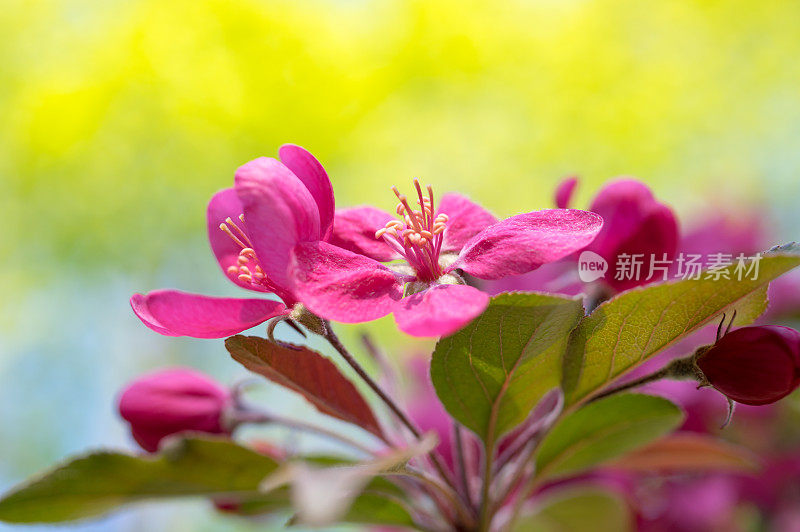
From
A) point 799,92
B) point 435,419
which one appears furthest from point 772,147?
point 435,419

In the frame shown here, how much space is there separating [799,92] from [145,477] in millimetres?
5174

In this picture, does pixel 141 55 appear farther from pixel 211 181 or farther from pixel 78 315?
pixel 78 315

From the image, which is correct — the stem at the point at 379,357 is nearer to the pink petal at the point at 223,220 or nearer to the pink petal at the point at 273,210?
the pink petal at the point at 223,220

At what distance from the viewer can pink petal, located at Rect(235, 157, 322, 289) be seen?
0.57m

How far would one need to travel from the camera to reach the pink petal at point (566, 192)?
76 cm

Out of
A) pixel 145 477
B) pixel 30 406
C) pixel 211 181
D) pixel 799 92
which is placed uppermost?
pixel 211 181

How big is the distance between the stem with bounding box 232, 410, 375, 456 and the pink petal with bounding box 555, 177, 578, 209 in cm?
35

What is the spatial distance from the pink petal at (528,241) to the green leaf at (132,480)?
0.31m

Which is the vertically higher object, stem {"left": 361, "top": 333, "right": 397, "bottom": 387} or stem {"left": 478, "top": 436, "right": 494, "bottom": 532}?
stem {"left": 361, "top": 333, "right": 397, "bottom": 387}

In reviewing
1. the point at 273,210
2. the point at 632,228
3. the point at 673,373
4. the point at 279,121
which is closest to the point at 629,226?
the point at 632,228

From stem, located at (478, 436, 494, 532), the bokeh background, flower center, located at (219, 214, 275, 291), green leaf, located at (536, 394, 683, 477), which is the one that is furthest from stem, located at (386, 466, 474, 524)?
the bokeh background

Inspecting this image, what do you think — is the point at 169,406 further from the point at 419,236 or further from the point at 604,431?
the point at 604,431

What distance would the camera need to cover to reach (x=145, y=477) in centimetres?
72

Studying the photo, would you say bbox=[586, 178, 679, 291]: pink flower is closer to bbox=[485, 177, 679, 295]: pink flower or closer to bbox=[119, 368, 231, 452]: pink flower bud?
bbox=[485, 177, 679, 295]: pink flower
